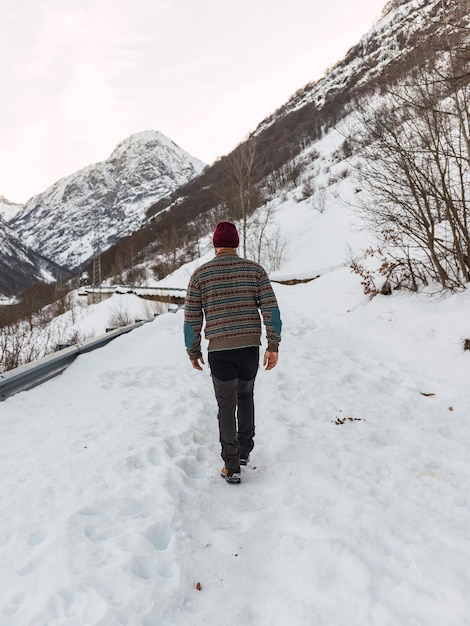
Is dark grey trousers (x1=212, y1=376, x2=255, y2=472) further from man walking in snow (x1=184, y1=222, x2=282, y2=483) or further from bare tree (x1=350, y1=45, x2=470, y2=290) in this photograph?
bare tree (x1=350, y1=45, x2=470, y2=290)

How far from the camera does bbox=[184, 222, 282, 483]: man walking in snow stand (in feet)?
9.94

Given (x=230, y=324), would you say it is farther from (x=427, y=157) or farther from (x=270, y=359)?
(x=427, y=157)

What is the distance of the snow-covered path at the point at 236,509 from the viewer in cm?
182

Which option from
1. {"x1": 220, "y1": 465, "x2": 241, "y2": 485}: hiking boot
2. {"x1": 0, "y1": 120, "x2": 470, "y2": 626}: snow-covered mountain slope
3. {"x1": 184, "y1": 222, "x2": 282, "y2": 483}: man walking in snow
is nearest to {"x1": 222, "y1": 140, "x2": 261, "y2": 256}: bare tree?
{"x1": 0, "y1": 120, "x2": 470, "y2": 626}: snow-covered mountain slope

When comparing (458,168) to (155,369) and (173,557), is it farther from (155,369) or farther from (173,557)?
(173,557)

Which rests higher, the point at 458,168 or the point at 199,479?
the point at 458,168

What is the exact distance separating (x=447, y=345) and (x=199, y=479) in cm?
497

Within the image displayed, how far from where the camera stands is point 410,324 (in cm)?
753

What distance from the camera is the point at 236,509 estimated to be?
2.68 metres

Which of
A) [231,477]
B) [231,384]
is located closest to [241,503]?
[231,477]

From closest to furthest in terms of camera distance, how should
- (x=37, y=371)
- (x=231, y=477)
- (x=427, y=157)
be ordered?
(x=231, y=477) → (x=37, y=371) → (x=427, y=157)

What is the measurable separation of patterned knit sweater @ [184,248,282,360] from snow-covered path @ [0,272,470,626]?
1.12m

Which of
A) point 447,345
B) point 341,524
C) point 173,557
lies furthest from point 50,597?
point 447,345

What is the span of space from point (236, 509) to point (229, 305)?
1.54 metres
